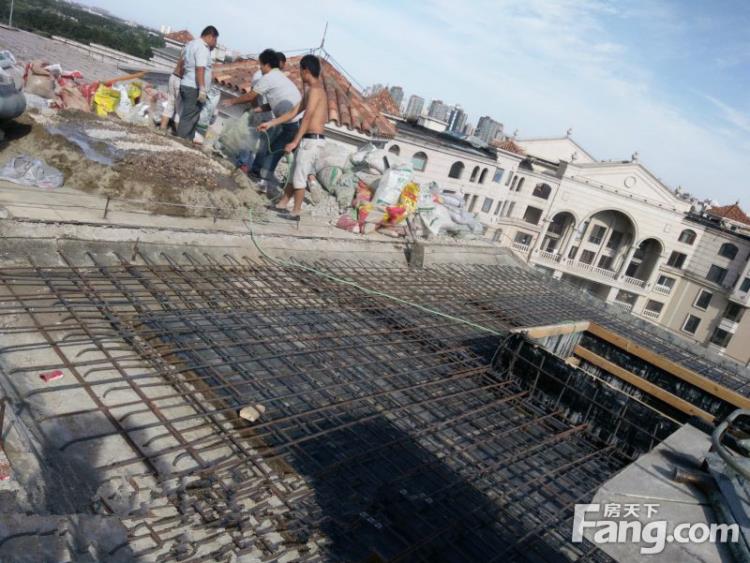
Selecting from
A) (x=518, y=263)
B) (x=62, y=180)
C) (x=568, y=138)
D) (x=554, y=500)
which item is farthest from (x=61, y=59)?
(x=568, y=138)

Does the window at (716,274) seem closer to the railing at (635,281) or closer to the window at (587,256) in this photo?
the railing at (635,281)

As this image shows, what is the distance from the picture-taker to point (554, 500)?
332 centimetres

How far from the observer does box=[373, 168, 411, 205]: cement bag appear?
24.7 feet

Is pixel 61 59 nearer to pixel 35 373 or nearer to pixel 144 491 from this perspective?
pixel 35 373

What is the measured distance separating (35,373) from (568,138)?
43.2m

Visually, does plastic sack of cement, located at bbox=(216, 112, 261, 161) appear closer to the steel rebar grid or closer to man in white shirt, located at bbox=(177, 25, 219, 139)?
man in white shirt, located at bbox=(177, 25, 219, 139)

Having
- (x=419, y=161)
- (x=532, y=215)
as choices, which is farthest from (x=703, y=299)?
(x=419, y=161)

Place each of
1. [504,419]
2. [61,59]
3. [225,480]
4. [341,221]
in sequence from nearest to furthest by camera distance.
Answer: [225,480] < [504,419] < [341,221] < [61,59]

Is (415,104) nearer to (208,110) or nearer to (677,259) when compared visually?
(677,259)

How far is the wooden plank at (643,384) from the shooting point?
4.72m

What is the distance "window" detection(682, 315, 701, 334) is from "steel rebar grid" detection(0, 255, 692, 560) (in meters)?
36.7

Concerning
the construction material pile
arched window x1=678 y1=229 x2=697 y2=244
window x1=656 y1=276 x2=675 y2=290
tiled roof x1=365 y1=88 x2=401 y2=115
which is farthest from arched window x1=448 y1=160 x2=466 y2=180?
the construction material pile

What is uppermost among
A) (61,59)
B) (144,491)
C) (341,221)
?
(61,59)

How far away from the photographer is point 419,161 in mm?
26516
